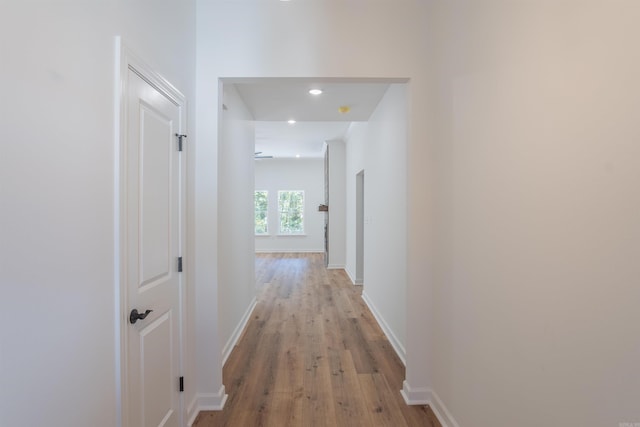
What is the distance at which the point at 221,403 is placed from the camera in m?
2.36

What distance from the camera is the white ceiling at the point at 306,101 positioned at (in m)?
3.30

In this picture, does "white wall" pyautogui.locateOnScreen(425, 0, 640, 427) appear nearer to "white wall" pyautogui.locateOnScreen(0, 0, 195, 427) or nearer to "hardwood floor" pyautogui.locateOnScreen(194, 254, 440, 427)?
"hardwood floor" pyautogui.locateOnScreen(194, 254, 440, 427)

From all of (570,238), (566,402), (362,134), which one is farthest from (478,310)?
(362,134)

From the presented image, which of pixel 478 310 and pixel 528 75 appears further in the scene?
pixel 478 310

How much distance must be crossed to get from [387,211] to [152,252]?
8.74 feet

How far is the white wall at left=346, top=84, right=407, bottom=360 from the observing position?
312cm

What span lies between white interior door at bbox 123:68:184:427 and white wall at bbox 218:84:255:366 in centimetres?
50

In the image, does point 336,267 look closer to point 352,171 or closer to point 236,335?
point 352,171

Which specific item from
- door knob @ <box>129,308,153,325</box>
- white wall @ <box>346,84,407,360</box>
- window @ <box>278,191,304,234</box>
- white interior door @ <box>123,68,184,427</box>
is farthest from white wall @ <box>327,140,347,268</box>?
door knob @ <box>129,308,153,325</box>

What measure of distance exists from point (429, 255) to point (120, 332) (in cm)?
195

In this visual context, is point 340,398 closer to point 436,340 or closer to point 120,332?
point 436,340

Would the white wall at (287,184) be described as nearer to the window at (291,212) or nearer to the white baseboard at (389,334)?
the window at (291,212)

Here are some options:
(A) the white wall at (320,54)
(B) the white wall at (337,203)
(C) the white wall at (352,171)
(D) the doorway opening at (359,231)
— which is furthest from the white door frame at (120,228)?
(B) the white wall at (337,203)

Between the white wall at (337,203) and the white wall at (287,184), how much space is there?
300cm
